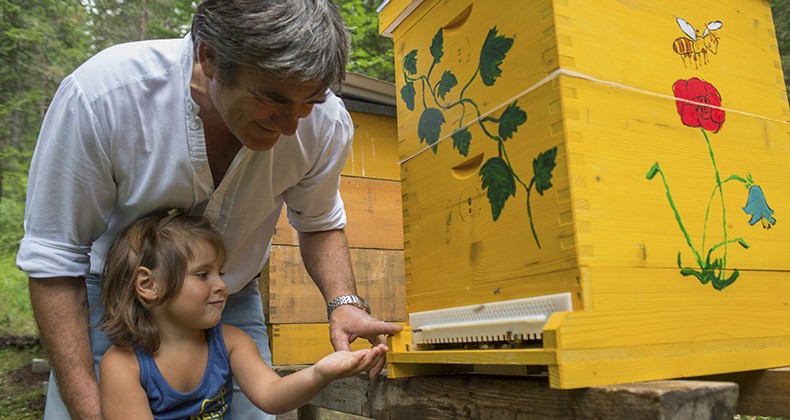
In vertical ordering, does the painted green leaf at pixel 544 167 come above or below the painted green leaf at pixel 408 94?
below

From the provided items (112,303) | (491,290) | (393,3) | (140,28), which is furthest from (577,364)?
(140,28)

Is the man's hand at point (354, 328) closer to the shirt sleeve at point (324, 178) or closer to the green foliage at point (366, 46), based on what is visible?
the shirt sleeve at point (324, 178)

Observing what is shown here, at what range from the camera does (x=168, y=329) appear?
5.71ft

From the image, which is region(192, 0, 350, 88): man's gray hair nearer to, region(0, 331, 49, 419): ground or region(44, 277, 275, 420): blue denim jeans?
region(44, 277, 275, 420): blue denim jeans

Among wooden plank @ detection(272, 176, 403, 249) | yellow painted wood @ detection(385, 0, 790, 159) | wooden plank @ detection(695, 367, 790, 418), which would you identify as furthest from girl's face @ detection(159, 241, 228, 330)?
wooden plank @ detection(272, 176, 403, 249)

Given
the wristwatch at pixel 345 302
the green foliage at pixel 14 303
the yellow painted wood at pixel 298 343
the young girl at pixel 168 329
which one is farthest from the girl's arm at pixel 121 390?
the green foliage at pixel 14 303

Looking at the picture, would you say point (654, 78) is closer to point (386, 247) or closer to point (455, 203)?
point (455, 203)

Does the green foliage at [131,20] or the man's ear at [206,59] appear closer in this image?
the man's ear at [206,59]

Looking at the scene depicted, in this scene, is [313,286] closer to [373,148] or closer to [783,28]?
[373,148]

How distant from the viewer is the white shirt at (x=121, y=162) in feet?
5.15

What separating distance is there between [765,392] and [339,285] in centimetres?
121

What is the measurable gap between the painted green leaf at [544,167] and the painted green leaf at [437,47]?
572 mm

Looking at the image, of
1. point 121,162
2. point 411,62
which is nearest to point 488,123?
point 411,62

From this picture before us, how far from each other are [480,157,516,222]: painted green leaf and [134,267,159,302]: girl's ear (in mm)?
922
